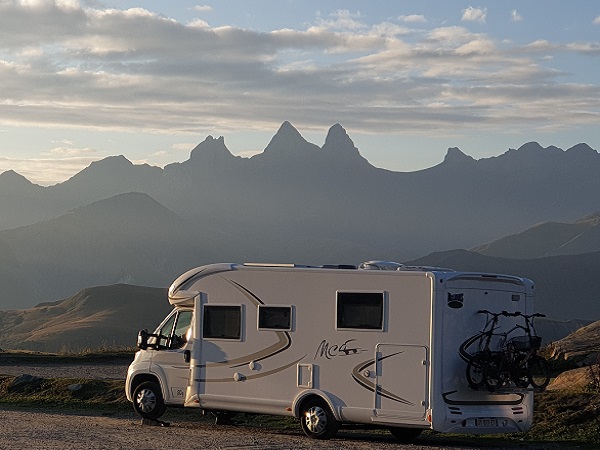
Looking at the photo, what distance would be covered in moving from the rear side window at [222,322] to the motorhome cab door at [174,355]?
0.52 metres

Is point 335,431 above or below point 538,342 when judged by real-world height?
below

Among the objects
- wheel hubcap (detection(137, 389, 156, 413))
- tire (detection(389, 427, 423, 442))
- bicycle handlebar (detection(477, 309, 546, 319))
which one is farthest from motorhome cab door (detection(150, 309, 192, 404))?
bicycle handlebar (detection(477, 309, 546, 319))

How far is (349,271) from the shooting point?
16.4 meters

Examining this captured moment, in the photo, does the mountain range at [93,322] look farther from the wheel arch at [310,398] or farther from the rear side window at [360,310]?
the rear side window at [360,310]

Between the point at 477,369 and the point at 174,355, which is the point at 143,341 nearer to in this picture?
the point at 174,355

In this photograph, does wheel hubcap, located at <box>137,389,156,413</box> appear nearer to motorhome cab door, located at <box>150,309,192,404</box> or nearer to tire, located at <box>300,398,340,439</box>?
motorhome cab door, located at <box>150,309,192,404</box>

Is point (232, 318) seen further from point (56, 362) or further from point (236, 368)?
point (56, 362)

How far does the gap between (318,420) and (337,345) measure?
4.20 ft

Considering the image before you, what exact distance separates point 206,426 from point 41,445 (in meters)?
4.30

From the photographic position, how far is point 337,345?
16531 millimetres

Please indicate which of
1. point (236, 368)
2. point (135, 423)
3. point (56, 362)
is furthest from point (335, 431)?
point (56, 362)

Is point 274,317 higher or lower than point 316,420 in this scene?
higher

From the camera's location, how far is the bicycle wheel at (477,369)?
51.4 ft

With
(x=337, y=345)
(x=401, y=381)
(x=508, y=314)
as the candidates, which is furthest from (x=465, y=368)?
(x=337, y=345)
